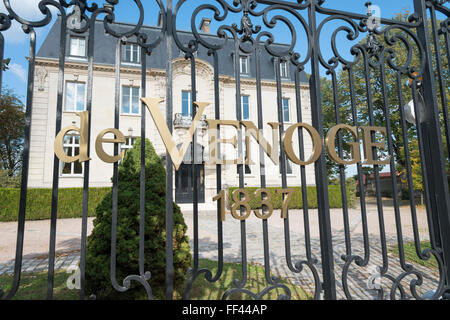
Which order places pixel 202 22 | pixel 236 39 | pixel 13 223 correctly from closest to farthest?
pixel 236 39 < pixel 13 223 < pixel 202 22

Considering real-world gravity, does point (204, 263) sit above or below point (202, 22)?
below

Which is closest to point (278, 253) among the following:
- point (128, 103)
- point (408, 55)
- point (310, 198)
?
point (408, 55)

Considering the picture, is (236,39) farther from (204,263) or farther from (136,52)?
(136,52)

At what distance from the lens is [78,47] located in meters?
13.9

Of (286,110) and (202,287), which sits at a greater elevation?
(286,110)

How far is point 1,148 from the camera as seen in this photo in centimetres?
1892

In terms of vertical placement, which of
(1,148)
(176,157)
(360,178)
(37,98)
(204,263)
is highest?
(37,98)

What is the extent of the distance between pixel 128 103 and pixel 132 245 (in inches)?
512

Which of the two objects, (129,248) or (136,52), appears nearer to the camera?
(129,248)

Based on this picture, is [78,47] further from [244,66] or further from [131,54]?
[244,66]

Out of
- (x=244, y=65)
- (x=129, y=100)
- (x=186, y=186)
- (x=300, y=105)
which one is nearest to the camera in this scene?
(x=300, y=105)

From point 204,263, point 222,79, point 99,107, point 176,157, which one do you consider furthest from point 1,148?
point 176,157

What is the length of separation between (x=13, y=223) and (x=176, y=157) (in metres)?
11.8
